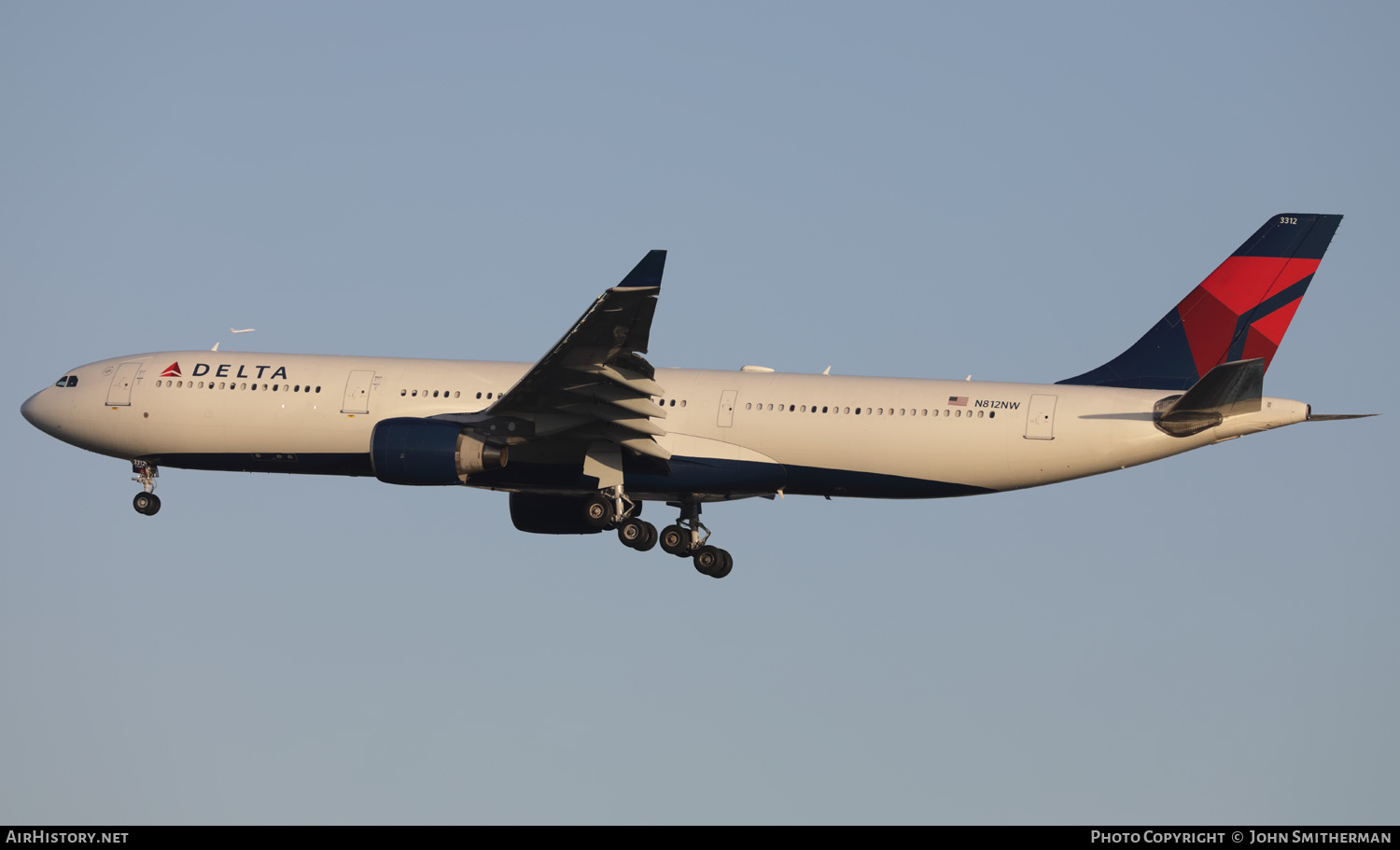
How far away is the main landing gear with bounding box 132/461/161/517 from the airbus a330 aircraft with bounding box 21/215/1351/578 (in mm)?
387

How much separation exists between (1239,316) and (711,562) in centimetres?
1576

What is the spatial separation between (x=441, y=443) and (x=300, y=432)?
20.2 ft

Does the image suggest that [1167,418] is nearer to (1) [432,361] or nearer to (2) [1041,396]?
(2) [1041,396]

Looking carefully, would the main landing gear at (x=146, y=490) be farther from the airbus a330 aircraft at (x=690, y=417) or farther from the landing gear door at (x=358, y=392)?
the landing gear door at (x=358, y=392)

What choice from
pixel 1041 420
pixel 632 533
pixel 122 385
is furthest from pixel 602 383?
pixel 122 385

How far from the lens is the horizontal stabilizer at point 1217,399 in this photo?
3962 cm

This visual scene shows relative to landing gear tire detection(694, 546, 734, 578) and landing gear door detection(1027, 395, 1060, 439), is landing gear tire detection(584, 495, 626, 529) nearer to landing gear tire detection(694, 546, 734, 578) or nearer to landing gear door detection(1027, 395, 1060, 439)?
landing gear tire detection(694, 546, 734, 578)

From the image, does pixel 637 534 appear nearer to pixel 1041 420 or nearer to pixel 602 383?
pixel 602 383

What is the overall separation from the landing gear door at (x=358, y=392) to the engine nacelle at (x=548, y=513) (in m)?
5.55

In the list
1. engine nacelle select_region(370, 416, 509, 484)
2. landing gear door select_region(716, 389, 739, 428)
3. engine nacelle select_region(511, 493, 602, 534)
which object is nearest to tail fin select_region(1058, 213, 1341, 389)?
landing gear door select_region(716, 389, 739, 428)

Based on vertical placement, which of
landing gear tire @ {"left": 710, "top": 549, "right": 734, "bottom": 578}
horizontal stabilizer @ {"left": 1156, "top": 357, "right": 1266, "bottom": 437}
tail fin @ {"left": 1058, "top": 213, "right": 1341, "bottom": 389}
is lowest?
landing gear tire @ {"left": 710, "top": 549, "right": 734, "bottom": 578}

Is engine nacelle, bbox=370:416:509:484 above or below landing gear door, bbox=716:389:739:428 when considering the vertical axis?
below

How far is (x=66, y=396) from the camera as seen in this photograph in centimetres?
4994

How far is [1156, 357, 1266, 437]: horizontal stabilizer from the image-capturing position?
130ft
